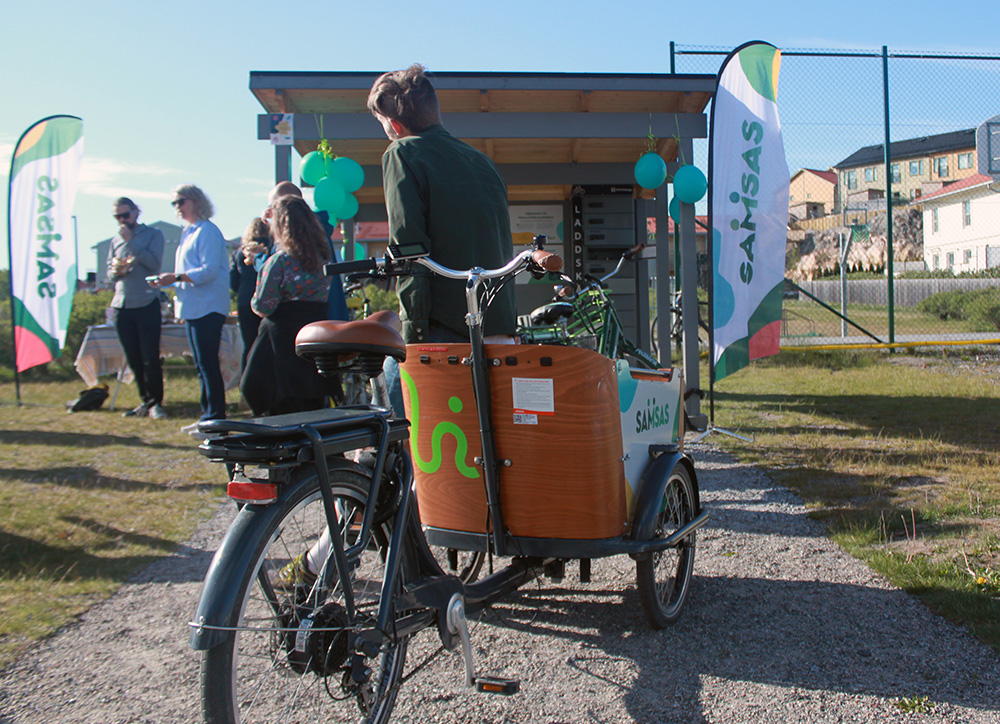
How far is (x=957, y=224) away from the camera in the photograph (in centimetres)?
3544

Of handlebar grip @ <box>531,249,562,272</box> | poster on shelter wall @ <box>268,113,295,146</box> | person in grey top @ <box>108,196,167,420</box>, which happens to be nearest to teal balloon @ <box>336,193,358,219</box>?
poster on shelter wall @ <box>268,113,295,146</box>

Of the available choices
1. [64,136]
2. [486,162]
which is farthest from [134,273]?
[486,162]

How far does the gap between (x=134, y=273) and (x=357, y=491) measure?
21.4 ft

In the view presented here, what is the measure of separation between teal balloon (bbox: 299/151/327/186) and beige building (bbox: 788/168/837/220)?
6.59 metres

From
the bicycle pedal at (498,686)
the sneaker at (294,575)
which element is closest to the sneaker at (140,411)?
the sneaker at (294,575)

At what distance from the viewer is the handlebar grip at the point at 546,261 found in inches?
85.9

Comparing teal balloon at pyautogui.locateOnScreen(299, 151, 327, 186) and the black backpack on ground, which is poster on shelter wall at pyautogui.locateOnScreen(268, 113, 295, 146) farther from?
the black backpack on ground

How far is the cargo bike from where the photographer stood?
1.73 meters

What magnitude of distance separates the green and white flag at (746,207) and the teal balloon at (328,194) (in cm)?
292

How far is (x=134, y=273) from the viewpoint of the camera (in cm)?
761

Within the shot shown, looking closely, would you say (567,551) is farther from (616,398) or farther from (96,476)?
(96,476)

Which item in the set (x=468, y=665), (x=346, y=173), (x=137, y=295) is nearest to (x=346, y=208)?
(x=346, y=173)

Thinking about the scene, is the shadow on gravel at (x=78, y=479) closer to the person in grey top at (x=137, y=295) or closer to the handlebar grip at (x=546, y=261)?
the person in grey top at (x=137, y=295)

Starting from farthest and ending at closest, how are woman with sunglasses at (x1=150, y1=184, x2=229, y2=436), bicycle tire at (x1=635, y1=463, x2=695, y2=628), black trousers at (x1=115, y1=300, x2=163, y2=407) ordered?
black trousers at (x1=115, y1=300, x2=163, y2=407)
woman with sunglasses at (x1=150, y1=184, x2=229, y2=436)
bicycle tire at (x1=635, y1=463, x2=695, y2=628)
